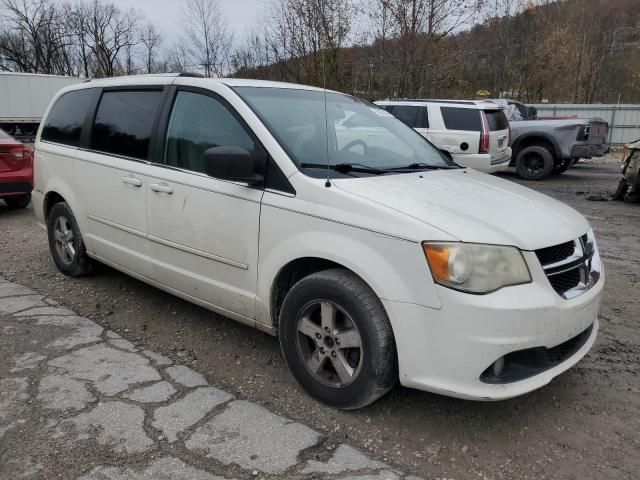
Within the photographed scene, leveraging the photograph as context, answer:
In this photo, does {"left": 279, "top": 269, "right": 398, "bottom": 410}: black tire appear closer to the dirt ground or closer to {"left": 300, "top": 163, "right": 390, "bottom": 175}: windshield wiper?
the dirt ground

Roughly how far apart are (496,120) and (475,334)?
939 centimetres

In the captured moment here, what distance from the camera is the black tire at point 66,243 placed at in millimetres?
4559

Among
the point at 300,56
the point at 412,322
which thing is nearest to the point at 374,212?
the point at 412,322

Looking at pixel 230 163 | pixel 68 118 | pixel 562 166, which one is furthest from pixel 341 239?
pixel 562 166

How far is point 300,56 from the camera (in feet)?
54.0

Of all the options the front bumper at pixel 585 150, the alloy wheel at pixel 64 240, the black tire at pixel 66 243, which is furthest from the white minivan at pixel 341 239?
the front bumper at pixel 585 150

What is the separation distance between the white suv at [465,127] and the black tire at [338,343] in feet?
26.0

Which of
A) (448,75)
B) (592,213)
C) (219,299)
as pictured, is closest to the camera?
(219,299)

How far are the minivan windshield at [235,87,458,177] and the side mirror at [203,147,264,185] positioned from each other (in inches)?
9.9

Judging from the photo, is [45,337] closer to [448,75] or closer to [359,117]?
[359,117]

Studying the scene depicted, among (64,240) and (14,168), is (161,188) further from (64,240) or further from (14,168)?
(14,168)

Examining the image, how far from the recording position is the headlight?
90.7 inches

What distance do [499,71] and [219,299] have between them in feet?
84.6

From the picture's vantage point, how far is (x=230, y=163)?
9.24 ft
